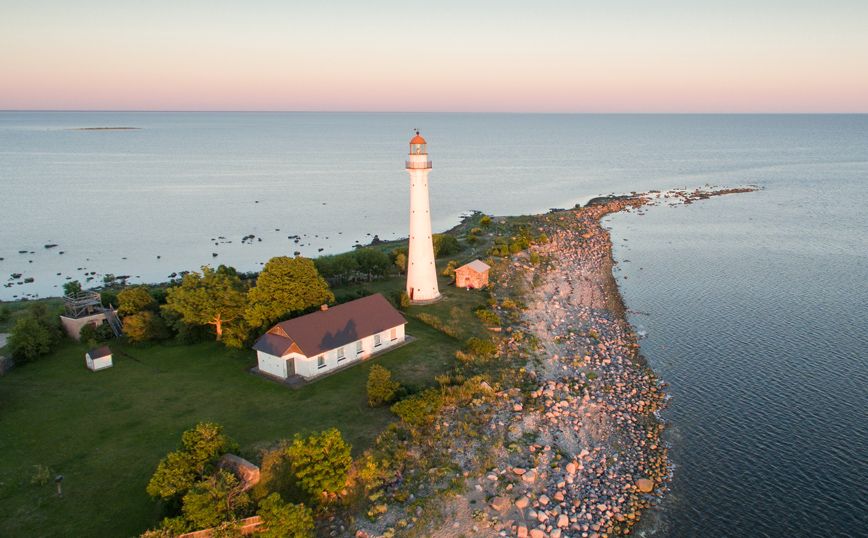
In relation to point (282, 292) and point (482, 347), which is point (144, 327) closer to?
point (282, 292)

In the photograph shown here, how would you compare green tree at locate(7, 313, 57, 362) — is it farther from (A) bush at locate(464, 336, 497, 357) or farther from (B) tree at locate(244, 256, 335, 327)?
(A) bush at locate(464, 336, 497, 357)

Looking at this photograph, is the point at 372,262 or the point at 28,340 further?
the point at 372,262

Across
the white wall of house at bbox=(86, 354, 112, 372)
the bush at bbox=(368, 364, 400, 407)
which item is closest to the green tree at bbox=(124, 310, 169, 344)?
the white wall of house at bbox=(86, 354, 112, 372)

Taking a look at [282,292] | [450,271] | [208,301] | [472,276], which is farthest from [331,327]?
[450,271]

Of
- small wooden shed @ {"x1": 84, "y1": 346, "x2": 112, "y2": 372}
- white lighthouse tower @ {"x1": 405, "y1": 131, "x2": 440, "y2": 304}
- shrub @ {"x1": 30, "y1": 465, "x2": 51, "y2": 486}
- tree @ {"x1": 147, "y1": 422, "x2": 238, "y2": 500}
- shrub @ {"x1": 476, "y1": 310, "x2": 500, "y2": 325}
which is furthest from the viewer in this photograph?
white lighthouse tower @ {"x1": 405, "y1": 131, "x2": 440, "y2": 304}

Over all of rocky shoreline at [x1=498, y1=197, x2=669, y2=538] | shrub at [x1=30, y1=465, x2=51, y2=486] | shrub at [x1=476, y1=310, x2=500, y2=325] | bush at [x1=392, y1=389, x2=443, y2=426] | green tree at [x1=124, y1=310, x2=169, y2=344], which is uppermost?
green tree at [x1=124, y1=310, x2=169, y2=344]

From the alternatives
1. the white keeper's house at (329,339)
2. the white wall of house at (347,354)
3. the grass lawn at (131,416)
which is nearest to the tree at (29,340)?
the grass lawn at (131,416)

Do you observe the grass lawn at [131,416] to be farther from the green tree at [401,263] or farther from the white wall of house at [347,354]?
the green tree at [401,263]
